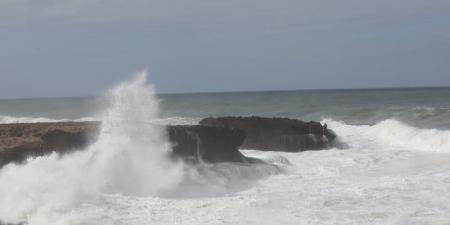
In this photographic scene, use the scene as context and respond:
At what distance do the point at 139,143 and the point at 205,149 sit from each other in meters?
1.92

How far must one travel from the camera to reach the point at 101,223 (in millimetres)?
8805

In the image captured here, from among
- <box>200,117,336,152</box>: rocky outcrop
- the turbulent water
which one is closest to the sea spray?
the turbulent water

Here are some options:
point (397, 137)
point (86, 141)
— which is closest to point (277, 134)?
point (397, 137)

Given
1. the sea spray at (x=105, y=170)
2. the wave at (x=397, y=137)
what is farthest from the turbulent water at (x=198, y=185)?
the wave at (x=397, y=137)

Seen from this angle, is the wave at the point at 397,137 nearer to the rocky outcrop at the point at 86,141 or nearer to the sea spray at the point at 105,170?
the rocky outcrop at the point at 86,141

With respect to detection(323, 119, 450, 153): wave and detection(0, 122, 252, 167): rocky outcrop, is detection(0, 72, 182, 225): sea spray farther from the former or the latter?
detection(323, 119, 450, 153): wave

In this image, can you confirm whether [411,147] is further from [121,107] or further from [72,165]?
[72,165]

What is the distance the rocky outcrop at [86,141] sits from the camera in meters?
12.3

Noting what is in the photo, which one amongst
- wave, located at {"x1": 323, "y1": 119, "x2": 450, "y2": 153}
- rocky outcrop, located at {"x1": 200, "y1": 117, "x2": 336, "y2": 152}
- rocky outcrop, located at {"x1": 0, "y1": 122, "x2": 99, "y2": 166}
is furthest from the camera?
wave, located at {"x1": 323, "y1": 119, "x2": 450, "y2": 153}

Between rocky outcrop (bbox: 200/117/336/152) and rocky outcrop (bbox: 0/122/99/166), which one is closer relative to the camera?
rocky outcrop (bbox: 0/122/99/166)

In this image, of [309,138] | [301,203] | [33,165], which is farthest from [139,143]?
[309,138]

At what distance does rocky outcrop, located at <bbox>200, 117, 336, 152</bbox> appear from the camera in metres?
19.4

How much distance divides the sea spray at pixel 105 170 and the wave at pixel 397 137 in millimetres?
8757

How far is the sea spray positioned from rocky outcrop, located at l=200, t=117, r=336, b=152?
5.02 metres
